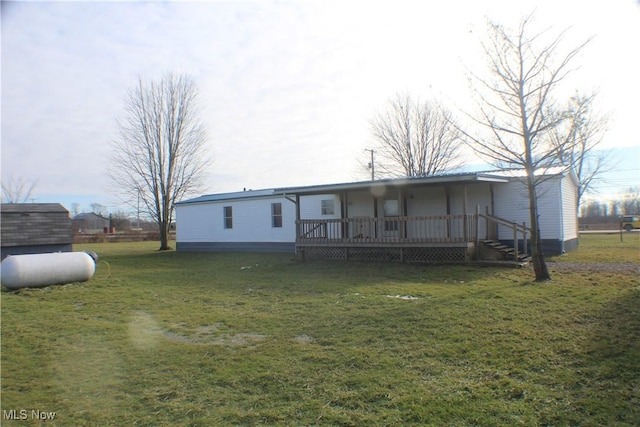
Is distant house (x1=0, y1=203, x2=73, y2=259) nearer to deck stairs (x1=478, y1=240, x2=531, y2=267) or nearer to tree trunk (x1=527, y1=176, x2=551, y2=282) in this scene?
deck stairs (x1=478, y1=240, x2=531, y2=267)

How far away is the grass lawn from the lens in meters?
4.04

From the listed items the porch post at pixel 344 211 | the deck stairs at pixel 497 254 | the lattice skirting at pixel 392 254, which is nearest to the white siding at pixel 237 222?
the porch post at pixel 344 211

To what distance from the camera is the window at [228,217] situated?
A: 24.4 meters

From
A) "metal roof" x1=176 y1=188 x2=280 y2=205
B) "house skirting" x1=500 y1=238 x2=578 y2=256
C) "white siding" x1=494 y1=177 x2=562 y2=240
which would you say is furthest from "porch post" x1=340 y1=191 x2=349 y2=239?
"house skirting" x1=500 y1=238 x2=578 y2=256

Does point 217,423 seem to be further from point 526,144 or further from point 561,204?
point 561,204

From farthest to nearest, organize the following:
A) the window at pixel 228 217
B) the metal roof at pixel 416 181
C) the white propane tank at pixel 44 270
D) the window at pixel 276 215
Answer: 1. the window at pixel 228 217
2. the window at pixel 276 215
3. the metal roof at pixel 416 181
4. the white propane tank at pixel 44 270

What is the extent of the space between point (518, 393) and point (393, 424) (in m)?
1.36

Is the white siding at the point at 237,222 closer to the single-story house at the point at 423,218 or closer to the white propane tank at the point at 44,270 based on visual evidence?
the single-story house at the point at 423,218

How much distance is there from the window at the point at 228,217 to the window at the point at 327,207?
6181mm

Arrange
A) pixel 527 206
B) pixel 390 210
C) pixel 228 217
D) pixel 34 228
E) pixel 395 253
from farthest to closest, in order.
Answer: pixel 228 217 → pixel 34 228 → pixel 390 210 → pixel 527 206 → pixel 395 253

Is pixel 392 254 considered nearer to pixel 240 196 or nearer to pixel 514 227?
pixel 514 227

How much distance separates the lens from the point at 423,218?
14.2m

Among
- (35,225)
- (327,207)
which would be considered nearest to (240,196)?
(327,207)

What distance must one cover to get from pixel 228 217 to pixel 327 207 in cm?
665
